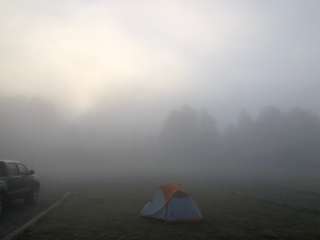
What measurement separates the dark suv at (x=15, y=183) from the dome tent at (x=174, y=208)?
23.2 feet

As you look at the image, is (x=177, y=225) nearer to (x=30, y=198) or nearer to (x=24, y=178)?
(x=24, y=178)

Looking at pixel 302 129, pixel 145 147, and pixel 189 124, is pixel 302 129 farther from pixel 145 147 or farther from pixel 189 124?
pixel 145 147

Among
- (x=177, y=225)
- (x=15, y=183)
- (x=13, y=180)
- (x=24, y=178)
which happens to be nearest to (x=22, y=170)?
(x=24, y=178)

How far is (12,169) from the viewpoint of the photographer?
1822 centimetres

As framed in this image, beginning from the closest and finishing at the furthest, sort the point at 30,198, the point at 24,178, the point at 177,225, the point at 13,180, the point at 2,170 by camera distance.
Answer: the point at 177,225, the point at 2,170, the point at 13,180, the point at 24,178, the point at 30,198

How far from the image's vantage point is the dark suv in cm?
1658

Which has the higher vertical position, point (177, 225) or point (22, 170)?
point (22, 170)

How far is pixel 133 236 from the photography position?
1244 cm

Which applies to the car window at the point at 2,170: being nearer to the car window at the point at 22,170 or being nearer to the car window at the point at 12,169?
the car window at the point at 12,169

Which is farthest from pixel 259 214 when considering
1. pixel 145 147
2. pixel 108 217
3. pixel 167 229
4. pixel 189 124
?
pixel 145 147

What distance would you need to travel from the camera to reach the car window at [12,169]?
17.8 m

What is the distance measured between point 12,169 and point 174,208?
9371 millimetres

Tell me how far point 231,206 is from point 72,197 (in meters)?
11.4

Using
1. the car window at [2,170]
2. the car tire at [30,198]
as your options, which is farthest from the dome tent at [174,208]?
the car tire at [30,198]
